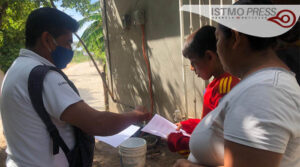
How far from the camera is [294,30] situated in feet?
3.52

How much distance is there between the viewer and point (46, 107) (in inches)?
52.4

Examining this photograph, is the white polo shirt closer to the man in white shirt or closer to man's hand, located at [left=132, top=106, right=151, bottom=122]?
the man in white shirt

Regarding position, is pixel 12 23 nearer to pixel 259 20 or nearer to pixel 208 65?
pixel 208 65

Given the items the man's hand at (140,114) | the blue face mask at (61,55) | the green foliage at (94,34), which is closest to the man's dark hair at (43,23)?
the blue face mask at (61,55)

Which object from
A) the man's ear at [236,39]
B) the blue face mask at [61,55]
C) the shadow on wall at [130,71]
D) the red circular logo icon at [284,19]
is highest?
the red circular logo icon at [284,19]

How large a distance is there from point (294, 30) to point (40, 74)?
1.36 meters

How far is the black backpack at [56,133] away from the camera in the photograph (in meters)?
1.31

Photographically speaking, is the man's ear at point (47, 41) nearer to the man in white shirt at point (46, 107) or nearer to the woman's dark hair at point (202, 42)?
the man in white shirt at point (46, 107)

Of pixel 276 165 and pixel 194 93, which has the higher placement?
pixel 276 165

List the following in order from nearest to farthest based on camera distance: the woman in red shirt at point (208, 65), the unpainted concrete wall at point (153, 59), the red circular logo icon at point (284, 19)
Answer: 1. the red circular logo icon at point (284, 19)
2. the woman in red shirt at point (208, 65)
3. the unpainted concrete wall at point (153, 59)

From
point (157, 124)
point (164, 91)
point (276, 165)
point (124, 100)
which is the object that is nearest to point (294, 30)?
point (276, 165)

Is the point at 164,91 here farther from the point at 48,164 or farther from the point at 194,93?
the point at 48,164

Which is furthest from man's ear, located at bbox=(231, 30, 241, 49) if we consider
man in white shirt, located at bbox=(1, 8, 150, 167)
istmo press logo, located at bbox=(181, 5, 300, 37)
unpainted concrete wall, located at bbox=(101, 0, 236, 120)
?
unpainted concrete wall, located at bbox=(101, 0, 236, 120)

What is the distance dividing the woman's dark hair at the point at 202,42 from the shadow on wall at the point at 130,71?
271 cm
